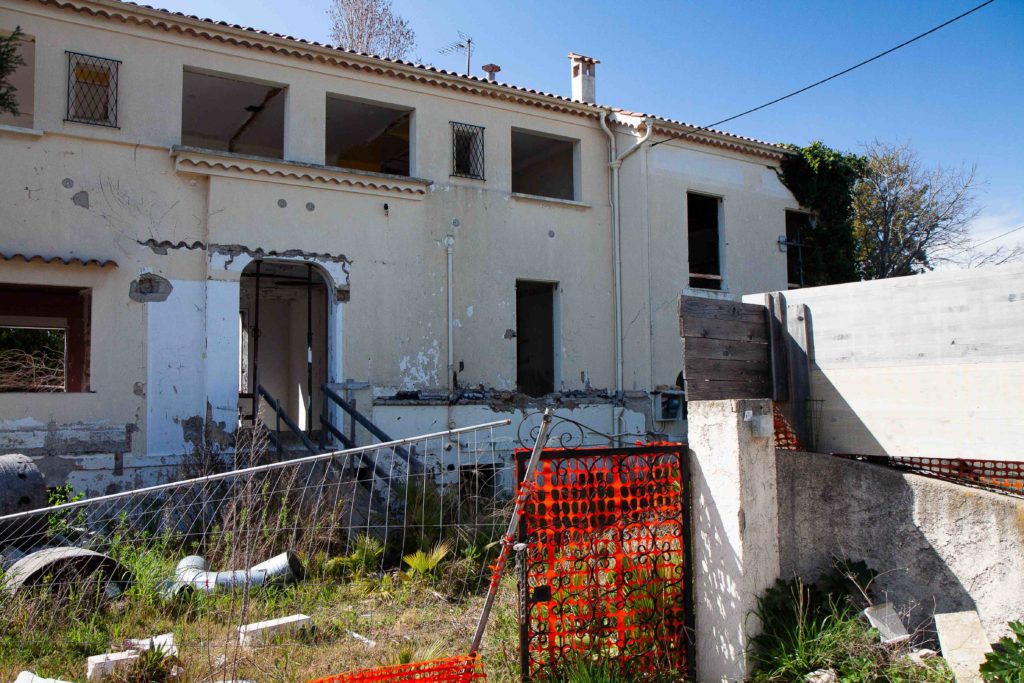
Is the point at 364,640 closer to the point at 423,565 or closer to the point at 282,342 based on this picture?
the point at 423,565

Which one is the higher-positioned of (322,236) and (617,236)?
(617,236)

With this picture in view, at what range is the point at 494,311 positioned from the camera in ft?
43.7

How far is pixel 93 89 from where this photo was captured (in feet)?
35.4

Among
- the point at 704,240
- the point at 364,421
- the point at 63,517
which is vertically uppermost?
the point at 704,240

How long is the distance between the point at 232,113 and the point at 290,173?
3226mm

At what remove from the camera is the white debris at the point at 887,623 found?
4.98 meters

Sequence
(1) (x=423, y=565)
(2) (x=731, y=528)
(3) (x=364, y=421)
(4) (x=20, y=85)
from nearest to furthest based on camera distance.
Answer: (2) (x=731, y=528)
(1) (x=423, y=565)
(3) (x=364, y=421)
(4) (x=20, y=85)

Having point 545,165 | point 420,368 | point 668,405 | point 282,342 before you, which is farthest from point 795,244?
point 282,342

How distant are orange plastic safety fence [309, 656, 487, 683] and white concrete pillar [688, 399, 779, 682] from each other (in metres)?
1.57

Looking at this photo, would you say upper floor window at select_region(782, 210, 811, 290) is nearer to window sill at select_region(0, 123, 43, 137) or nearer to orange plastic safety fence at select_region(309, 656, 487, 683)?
window sill at select_region(0, 123, 43, 137)

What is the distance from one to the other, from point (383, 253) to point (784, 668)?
9.08 metres

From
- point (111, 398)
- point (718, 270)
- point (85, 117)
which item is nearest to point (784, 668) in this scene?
point (111, 398)

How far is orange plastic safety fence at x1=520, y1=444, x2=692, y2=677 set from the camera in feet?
15.9

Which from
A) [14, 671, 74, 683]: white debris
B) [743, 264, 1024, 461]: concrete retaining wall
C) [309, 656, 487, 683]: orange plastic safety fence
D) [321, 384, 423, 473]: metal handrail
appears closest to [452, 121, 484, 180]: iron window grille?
[321, 384, 423, 473]: metal handrail
